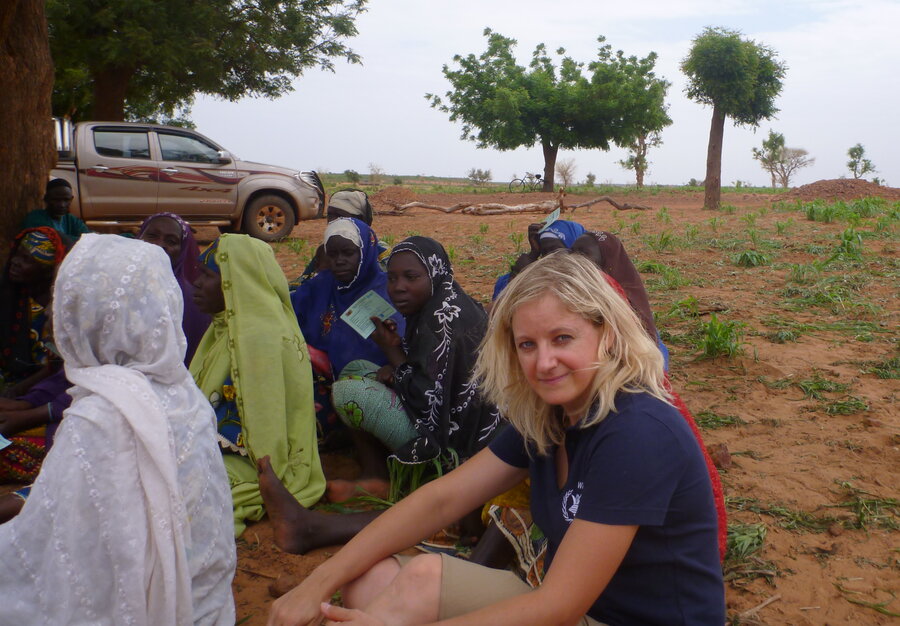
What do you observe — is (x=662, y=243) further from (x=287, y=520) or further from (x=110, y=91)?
(x=110, y=91)

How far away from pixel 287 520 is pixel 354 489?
0.51 metres

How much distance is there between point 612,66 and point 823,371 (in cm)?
2487

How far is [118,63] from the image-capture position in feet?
38.4

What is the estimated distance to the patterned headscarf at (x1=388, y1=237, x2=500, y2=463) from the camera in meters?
3.06

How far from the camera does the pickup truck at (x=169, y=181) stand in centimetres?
1014

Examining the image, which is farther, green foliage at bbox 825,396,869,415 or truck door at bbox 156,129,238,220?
truck door at bbox 156,129,238,220

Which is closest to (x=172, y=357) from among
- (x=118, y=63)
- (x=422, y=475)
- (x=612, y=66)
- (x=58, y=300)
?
(x=58, y=300)

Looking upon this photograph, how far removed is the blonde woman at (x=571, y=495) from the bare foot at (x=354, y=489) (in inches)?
50.2

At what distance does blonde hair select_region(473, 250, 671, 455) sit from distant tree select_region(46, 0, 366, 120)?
11454mm

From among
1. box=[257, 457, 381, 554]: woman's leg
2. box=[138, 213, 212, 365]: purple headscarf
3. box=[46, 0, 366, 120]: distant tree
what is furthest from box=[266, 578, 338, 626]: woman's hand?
box=[46, 0, 366, 120]: distant tree

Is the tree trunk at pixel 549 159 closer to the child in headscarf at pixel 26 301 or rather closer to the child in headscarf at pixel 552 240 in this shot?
the child in headscarf at pixel 552 240

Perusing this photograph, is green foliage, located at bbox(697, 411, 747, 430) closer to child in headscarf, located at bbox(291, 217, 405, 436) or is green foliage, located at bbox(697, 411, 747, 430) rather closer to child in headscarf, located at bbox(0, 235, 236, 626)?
child in headscarf, located at bbox(291, 217, 405, 436)

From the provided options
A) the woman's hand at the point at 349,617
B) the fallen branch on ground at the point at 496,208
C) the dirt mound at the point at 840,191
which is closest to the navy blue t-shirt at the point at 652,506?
the woman's hand at the point at 349,617

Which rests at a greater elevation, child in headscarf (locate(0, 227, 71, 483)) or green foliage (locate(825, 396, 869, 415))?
child in headscarf (locate(0, 227, 71, 483))
